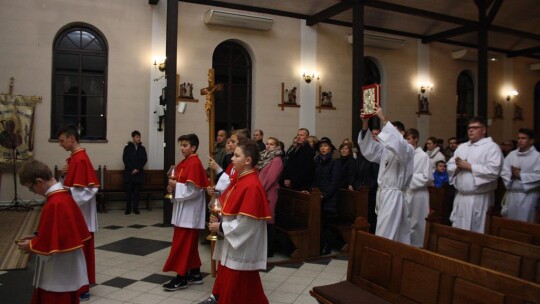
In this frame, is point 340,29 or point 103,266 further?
point 340,29

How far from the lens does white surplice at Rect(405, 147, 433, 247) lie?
5488 millimetres

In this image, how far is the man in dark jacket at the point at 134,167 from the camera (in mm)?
9289

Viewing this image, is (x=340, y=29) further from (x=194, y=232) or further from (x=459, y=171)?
(x=194, y=232)

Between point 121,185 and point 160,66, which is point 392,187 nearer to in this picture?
point 121,185

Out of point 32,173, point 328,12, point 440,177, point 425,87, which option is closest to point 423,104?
point 425,87

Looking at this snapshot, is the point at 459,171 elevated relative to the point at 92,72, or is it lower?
lower

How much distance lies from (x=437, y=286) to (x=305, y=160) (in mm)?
3805

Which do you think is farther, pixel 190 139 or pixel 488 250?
pixel 190 139

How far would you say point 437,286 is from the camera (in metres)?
2.68

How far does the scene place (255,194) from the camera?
3.13 metres

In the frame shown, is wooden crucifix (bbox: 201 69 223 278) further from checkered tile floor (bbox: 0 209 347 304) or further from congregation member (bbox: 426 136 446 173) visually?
congregation member (bbox: 426 136 446 173)

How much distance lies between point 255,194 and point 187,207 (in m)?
1.59

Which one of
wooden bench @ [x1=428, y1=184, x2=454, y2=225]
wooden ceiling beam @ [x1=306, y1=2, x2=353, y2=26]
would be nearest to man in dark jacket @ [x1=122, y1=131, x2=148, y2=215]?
wooden ceiling beam @ [x1=306, y1=2, x2=353, y2=26]

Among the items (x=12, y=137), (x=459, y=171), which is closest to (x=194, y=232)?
(x=459, y=171)
